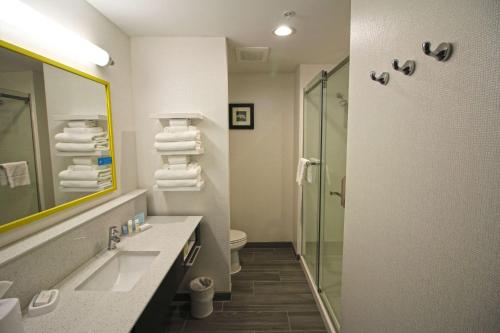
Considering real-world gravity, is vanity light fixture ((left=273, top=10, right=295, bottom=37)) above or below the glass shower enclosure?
above

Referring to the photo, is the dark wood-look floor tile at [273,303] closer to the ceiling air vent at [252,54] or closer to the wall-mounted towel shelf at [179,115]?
the wall-mounted towel shelf at [179,115]

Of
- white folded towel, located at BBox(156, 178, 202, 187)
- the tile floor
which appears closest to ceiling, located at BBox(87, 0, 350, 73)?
white folded towel, located at BBox(156, 178, 202, 187)

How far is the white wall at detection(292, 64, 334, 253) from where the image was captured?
281 centimetres

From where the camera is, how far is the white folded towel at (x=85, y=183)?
4.38 ft

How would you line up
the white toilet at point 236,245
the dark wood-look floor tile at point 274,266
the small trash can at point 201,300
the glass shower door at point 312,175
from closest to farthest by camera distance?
the small trash can at point 201,300 → the glass shower door at point 312,175 → the white toilet at point 236,245 → the dark wood-look floor tile at point 274,266

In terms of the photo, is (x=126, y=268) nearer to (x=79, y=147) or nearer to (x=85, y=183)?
(x=85, y=183)

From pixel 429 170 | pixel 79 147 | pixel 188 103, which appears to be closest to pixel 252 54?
pixel 188 103

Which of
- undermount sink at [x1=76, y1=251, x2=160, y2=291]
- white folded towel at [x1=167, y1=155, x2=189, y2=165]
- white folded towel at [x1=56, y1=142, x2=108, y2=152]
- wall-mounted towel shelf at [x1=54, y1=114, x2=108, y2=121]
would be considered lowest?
undermount sink at [x1=76, y1=251, x2=160, y2=291]

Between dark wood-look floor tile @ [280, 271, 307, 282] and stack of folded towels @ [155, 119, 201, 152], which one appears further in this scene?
dark wood-look floor tile @ [280, 271, 307, 282]

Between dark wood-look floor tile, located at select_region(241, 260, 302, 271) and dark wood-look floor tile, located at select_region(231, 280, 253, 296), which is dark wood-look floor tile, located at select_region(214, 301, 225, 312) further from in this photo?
dark wood-look floor tile, located at select_region(241, 260, 302, 271)

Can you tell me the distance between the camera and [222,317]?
2.05m

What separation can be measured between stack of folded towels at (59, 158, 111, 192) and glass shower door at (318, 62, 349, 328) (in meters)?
1.72

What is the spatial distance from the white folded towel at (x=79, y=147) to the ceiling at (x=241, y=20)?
940mm

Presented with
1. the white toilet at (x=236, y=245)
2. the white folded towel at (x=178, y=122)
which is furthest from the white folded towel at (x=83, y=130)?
the white toilet at (x=236, y=245)
